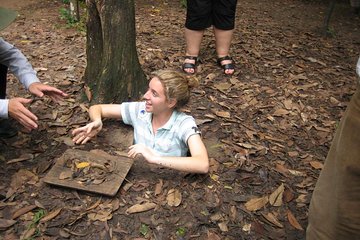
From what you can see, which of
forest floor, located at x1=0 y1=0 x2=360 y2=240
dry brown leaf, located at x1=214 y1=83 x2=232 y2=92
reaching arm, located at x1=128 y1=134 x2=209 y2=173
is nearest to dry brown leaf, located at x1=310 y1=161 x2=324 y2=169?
forest floor, located at x1=0 y1=0 x2=360 y2=240

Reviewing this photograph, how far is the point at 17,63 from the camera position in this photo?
3068mm

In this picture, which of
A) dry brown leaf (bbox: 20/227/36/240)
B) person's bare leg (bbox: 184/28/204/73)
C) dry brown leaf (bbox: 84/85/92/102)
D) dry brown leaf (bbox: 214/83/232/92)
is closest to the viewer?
dry brown leaf (bbox: 20/227/36/240)

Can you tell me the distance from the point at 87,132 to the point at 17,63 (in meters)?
0.86

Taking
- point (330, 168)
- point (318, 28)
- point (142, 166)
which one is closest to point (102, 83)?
point (142, 166)

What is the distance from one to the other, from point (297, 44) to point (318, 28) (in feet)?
3.54

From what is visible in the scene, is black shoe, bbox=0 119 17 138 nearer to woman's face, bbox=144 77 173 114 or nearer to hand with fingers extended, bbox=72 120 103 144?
hand with fingers extended, bbox=72 120 103 144

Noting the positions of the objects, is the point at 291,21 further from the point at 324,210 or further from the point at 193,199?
the point at 324,210

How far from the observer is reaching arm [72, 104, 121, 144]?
288cm

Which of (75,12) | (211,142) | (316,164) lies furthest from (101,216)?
(75,12)

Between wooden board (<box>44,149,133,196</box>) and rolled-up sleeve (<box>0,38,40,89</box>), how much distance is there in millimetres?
713

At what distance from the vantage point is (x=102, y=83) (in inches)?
129

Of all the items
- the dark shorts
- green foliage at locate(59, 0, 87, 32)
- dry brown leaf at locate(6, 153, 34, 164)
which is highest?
the dark shorts

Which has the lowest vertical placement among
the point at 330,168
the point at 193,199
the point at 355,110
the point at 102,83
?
the point at 193,199

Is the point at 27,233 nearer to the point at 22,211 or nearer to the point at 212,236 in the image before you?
the point at 22,211
